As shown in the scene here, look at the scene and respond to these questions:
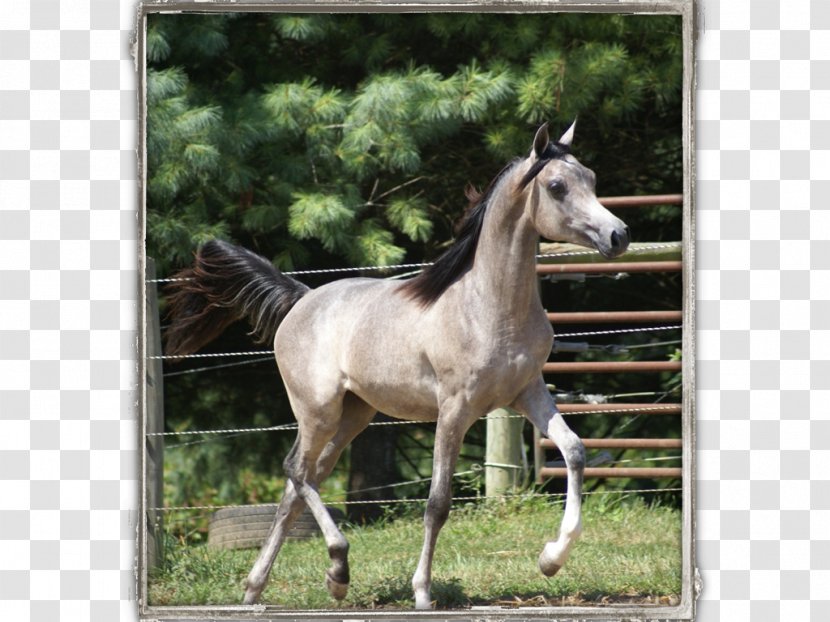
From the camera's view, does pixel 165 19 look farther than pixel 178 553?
Yes

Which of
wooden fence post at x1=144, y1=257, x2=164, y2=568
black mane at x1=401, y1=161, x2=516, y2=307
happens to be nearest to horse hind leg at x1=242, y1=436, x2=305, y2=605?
wooden fence post at x1=144, y1=257, x2=164, y2=568

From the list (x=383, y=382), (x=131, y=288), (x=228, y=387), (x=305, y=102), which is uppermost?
(x=305, y=102)

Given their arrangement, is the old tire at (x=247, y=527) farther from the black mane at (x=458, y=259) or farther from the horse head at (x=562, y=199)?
the horse head at (x=562, y=199)

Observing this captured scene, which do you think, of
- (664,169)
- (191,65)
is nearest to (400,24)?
(191,65)

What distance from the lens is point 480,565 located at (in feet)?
21.2

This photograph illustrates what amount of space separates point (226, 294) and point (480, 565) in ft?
6.35

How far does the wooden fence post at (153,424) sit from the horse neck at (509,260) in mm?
2132

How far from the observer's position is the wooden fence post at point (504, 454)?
8.70 meters

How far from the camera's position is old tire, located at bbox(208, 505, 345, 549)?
26.9 feet

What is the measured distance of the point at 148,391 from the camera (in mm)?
6941

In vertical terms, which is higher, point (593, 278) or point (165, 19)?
point (165, 19)

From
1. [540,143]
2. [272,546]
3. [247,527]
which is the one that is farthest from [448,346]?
[247,527]

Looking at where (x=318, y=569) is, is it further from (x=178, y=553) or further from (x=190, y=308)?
(x=190, y=308)

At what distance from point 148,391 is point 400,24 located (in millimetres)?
2948
